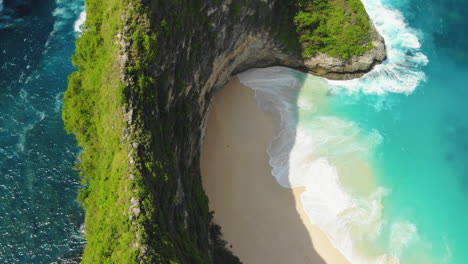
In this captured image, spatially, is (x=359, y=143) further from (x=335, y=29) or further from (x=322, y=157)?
(x=335, y=29)

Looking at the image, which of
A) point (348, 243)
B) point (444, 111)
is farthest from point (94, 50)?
point (444, 111)

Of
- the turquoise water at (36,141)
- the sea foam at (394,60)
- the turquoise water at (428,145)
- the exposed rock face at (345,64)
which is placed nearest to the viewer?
the turquoise water at (36,141)

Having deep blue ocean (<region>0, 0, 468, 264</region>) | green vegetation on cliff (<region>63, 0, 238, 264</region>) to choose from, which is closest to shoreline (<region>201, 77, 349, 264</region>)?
deep blue ocean (<region>0, 0, 468, 264</region>)

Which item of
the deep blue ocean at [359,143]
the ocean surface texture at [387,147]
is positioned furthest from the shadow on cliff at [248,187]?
the deep blue ocean at [359,143]

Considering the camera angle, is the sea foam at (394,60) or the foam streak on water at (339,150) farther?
the sea foam at (394,60)

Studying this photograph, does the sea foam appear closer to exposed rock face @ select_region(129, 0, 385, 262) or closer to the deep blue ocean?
the deep blue ocean

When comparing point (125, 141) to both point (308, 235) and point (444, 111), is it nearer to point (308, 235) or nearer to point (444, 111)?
point (308, 235)

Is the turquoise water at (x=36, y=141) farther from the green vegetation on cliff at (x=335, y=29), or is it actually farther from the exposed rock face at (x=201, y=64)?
the green vegetation on cliff at (x=335, y=29)
